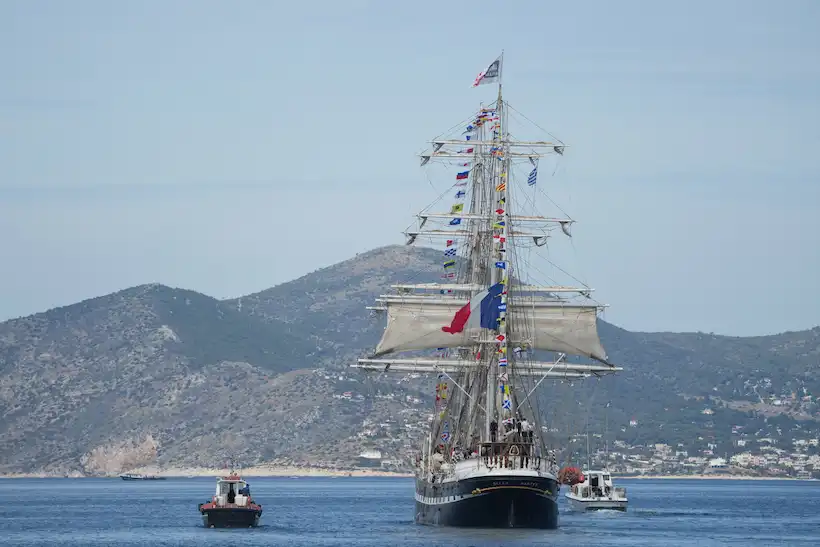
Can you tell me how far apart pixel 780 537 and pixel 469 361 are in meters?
22.1

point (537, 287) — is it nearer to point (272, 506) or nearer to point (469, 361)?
point (469, 361)

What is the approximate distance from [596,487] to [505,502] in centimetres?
4537

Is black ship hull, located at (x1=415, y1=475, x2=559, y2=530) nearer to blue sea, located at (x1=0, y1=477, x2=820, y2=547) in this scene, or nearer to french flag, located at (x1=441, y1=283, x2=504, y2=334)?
blue sea, located at (x1=0, y1=477, x2=820, y2=547)

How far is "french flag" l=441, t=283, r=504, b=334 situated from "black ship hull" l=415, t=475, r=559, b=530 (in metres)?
9.90

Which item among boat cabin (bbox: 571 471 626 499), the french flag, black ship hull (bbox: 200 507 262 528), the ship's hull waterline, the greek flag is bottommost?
black ship hull (bbox: 200 507 262 528)

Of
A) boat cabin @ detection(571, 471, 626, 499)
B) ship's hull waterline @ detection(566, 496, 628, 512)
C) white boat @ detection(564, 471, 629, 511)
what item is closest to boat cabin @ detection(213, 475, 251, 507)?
ship's hull waterline @ detection(566, 496, 628, 512)

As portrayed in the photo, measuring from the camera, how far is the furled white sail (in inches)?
4434

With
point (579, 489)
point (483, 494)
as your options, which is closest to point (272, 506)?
point (579, 489)

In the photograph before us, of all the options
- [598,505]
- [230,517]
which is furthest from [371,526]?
[598,505]

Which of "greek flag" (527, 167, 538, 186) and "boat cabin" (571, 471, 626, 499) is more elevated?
"greek flag" (527, 167, 538, 186)

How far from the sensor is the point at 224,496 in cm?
10225

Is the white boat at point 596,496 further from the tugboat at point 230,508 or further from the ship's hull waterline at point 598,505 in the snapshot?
the tugboat at point 230,508

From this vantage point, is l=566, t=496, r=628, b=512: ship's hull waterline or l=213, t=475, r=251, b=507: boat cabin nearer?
l=213, t=475, r=251, b=507: boat cabin

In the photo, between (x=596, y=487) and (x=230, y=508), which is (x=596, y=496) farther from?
(x=230, y=508)
